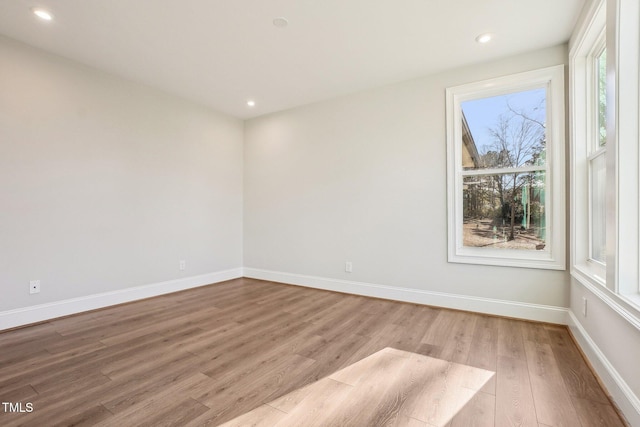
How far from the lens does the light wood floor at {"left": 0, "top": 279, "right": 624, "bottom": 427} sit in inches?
61.7

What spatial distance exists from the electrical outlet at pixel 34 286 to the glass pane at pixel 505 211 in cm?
452

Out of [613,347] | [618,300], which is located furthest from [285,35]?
[613,347]

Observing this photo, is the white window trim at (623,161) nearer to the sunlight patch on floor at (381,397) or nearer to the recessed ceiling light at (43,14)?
the sunlight patch on floor at (381,397)

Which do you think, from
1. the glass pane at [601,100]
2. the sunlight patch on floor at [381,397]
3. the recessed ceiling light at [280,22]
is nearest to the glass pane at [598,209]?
the glass pane at [601,100]

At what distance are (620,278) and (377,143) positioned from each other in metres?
2.64

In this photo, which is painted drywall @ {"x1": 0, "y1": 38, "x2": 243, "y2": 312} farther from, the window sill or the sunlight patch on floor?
the window sill

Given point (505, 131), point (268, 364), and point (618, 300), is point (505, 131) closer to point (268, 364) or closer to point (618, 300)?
point (618, 300)

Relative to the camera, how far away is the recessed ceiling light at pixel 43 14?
2324mm

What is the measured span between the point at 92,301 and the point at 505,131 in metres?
4.93

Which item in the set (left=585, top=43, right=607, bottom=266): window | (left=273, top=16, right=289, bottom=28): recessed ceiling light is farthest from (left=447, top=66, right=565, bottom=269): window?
(left=273, top=16, right=289, bottom=28): recessed ceiling light

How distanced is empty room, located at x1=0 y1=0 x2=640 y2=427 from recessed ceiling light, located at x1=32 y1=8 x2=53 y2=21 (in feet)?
0.04

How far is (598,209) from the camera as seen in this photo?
2348mm

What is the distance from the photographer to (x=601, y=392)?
1.74 m

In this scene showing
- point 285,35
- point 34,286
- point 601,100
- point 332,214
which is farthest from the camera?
point 332,214
